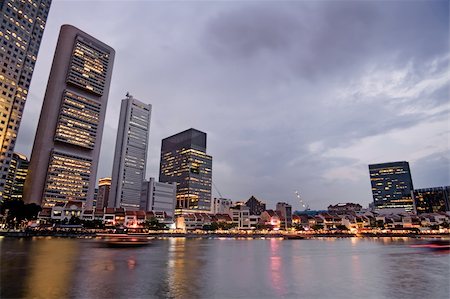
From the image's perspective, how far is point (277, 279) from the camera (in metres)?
30.7

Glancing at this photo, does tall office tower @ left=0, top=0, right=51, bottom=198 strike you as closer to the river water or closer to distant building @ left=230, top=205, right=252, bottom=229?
distant building @ left=230, top=205, right=252, bottom=229

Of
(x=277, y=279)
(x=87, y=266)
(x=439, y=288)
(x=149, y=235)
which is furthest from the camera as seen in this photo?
(x=149, y=235)

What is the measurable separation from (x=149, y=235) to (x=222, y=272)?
11232 cm

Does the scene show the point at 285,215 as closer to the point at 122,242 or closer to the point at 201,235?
the point at 201,235

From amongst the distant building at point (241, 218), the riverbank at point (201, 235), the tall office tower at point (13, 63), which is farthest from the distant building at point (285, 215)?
the tall office tower at point (13, 63)

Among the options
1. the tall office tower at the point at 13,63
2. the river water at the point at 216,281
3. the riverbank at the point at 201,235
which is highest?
the tall office tower at the point at 13,63

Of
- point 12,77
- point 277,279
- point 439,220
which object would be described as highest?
point 12,77

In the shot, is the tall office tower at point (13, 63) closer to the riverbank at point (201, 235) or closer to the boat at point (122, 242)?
the riverbank at point (201, 235)

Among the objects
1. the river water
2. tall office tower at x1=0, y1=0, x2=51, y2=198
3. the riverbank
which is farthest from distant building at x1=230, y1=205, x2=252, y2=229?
the river water

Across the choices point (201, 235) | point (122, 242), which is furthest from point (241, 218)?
point (122, 242)

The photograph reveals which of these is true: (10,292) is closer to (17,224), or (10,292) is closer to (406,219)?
(17,224)

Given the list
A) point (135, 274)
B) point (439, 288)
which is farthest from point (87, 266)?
point (439, 288)

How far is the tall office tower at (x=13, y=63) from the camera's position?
457 ft

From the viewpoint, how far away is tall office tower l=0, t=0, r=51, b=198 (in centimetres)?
13925
